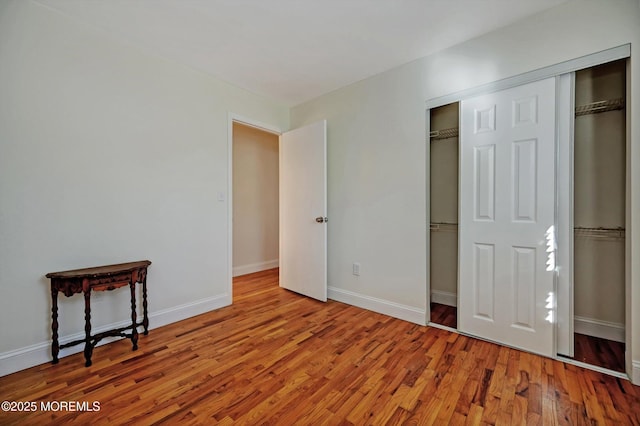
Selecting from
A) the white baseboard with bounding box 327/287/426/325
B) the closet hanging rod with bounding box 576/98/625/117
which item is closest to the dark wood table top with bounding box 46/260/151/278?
the white baseboard with bounding box 327/287/426/325

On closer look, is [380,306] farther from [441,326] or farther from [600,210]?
[600,210]

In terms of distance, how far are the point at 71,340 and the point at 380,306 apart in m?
2.63

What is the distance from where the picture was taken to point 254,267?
4746mm

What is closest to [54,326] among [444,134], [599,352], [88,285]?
[88,285]

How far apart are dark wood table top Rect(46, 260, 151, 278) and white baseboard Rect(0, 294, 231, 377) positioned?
20.3 inches

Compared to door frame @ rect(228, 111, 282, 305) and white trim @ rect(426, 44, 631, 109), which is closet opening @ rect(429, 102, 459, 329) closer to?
white trim @ rect(426, 44, 631, 109)

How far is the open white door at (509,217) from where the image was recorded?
6.40ft

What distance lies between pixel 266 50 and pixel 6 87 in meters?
1.83

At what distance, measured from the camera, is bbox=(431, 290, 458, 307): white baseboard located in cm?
290

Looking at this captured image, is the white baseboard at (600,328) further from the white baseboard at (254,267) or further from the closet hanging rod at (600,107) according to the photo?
the white baseboard at (254,267)

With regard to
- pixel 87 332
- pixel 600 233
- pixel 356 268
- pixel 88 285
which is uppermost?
pixel 600 233

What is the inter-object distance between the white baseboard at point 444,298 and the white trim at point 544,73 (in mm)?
1953

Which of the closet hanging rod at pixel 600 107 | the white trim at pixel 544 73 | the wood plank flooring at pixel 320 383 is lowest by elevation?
the wood plank flooring at pixel 320 383

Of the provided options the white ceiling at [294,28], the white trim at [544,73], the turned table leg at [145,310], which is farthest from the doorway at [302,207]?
the white trim at [544,73]
